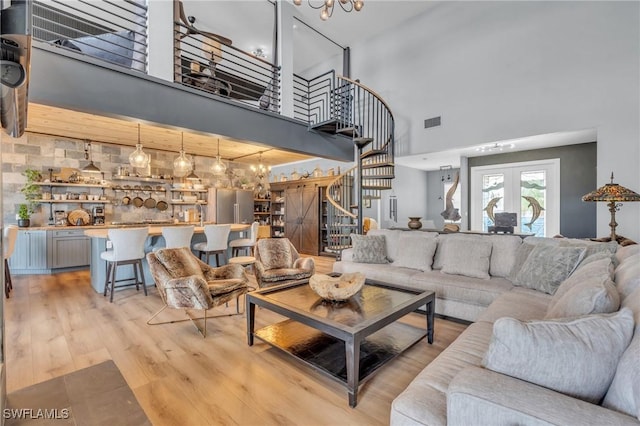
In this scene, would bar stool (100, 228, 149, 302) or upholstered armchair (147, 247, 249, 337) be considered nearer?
upholstered armchair (147, 247, 249, 337)

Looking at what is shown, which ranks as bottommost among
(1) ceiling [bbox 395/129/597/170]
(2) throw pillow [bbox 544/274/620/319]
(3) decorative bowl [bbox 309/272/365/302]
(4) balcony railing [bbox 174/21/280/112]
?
(3) decorative bowl [bbox 309/272/365/302]

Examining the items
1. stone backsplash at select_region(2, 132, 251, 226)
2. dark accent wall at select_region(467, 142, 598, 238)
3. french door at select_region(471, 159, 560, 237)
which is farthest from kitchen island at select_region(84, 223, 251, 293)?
dark accent wall at select_region(467, 142, 598, 238)

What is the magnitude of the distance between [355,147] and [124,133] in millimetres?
4274

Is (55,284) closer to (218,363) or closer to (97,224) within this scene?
(97,224)

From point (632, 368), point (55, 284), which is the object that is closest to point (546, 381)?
point (632, 368)

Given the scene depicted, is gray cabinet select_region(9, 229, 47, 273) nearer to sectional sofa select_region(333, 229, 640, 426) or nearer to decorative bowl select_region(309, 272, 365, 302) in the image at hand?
decorative bowl select_region(309, 272, 365, 302)

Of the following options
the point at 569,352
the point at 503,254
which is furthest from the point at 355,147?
the point at 569,352

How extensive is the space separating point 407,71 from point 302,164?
12.5 feet

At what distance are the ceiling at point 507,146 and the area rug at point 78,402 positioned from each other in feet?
20.5

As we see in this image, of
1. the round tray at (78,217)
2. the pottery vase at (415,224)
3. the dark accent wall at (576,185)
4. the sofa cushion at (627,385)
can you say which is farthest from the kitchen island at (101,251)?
the dark accent wall at (576,185)

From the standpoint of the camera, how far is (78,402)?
67.5 inches

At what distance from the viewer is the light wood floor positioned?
5.86 feet

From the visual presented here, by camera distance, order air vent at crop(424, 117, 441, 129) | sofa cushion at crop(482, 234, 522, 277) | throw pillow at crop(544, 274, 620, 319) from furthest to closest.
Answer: air vent at crop(424, 117, 441, 129) → sofa cushion at crop(482, 234, 522, 277) → throw pillow at crop(544, 274, 620, 319)

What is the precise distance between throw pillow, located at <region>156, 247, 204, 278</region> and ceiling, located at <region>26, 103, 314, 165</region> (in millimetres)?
1872
